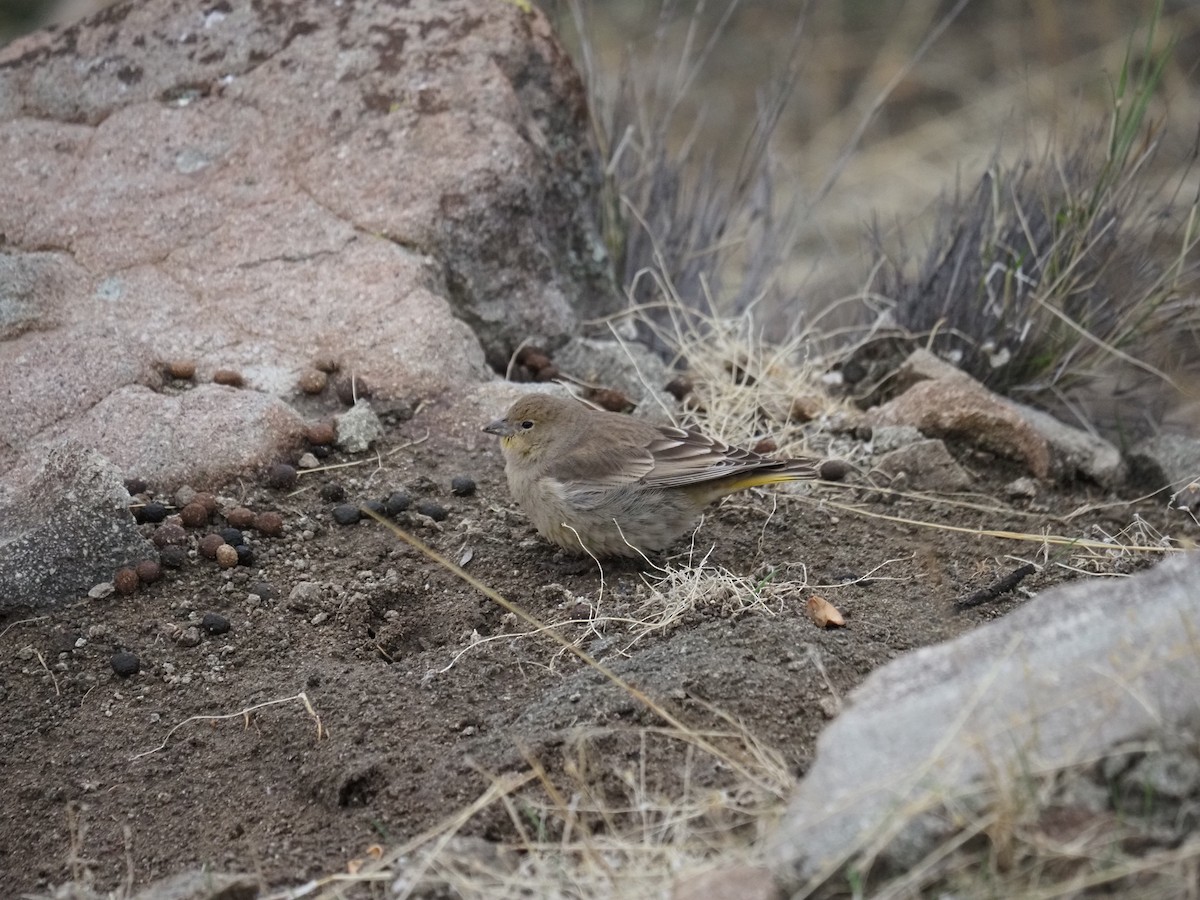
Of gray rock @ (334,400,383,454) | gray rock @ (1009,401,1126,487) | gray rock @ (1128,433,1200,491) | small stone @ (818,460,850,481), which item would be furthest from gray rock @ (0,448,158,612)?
gray rock @ (1128,433,1200,491)

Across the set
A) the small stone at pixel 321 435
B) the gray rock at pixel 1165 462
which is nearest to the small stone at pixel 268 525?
the small stone at pixel 321 435

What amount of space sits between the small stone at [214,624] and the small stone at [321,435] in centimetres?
94

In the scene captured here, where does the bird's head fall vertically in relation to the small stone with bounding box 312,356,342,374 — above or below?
below

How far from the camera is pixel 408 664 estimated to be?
4141 mm

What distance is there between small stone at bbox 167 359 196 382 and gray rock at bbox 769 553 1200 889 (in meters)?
3.14

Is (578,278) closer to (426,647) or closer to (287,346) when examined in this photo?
(287,346)

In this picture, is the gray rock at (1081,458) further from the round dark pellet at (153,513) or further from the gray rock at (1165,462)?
the round dark pellet at (153,513)

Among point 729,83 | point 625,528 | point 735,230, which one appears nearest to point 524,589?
point 625,528

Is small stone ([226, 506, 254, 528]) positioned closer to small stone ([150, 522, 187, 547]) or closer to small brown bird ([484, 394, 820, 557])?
small stone ([150, 522, 187, 547])

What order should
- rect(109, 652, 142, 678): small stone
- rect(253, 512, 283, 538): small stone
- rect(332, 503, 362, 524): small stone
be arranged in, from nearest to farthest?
1. rect(109, 652, 142, 678): small stone
2. rect(253, 512, 283, 538): small stone
3. rect(332, 503, 362, 524): small stone

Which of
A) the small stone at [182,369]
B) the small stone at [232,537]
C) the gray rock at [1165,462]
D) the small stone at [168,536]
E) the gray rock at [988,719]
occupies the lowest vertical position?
the gray rock at [1165,462]

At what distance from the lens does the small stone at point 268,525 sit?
4707mm

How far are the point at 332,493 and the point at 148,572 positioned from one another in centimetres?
73

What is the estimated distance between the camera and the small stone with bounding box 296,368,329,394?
17.2 feet
